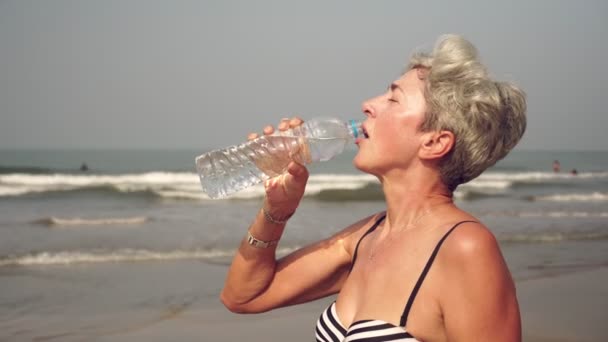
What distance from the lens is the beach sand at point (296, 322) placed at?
18.4 ft

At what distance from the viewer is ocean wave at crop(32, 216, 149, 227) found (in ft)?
40.4

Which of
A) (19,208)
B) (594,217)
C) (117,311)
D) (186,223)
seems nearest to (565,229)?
(594,217)

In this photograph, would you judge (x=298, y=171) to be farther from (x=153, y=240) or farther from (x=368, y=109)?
(x=153, y=240)

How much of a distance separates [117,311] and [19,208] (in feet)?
34.3

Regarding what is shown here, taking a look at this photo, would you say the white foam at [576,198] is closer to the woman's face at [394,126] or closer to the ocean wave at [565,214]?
the ocean wave at [565,214]

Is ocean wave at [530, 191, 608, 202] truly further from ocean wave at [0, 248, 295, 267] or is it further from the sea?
ocean wave at [0, 248, 295, 267]

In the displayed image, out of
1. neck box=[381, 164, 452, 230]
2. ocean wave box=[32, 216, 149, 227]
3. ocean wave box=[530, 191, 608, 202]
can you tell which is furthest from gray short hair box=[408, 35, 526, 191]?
ocean wave box=[530, 191, 608, 202]

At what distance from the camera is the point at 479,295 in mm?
1828

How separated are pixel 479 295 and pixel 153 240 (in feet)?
29.1

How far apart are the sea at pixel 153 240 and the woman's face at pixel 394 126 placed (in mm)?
4404

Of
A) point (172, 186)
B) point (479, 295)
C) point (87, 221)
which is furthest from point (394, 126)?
point (172, 186)

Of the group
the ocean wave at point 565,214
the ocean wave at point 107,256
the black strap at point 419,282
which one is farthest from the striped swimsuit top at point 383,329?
the ocean wave at point 565,214

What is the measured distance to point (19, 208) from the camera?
613 inches

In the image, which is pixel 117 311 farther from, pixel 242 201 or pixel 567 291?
pixel 242 201
